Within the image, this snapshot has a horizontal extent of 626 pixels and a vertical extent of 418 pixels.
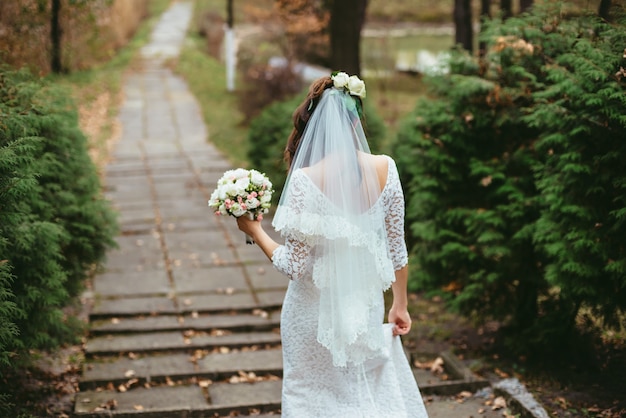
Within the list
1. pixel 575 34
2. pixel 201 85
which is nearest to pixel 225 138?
pixel 201 85

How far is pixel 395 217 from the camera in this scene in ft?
11.9

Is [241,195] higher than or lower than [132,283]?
higher

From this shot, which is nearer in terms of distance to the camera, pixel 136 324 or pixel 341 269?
pixel 341 269

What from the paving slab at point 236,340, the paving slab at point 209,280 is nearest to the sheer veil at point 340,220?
the paving slab at point 236,340

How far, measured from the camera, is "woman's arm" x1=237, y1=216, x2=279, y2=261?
358 centimetres

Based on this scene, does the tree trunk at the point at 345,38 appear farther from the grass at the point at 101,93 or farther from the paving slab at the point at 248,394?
the paving slab at the point at 248,394

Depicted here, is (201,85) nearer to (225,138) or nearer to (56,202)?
(225,138)

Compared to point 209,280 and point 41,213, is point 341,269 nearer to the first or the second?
point 41,213

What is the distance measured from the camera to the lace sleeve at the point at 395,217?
3543mm

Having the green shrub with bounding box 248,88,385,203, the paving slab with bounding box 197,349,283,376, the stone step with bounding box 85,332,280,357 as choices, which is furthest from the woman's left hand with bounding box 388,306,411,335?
the green shrub with bounding box 248,88,385,203

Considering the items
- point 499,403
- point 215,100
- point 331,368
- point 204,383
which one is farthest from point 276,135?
point 215,100

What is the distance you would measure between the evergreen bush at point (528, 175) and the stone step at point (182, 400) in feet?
6.22

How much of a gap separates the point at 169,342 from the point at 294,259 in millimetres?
3225

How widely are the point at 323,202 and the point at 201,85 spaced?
1799 cm
